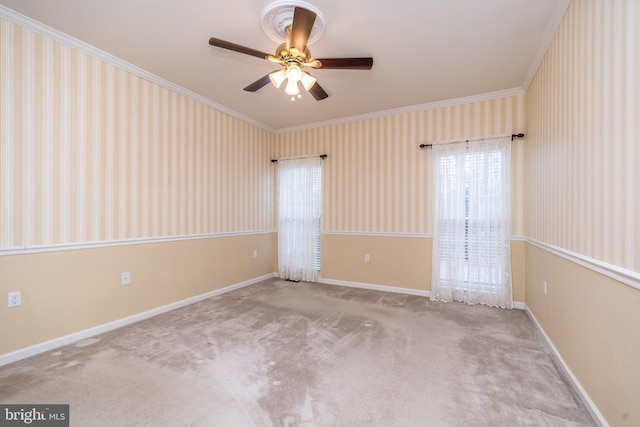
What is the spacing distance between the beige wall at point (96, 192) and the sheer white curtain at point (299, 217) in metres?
1.09

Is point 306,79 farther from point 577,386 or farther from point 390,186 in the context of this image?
point 577,386

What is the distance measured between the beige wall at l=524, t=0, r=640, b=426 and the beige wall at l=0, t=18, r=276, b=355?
12.5 ft

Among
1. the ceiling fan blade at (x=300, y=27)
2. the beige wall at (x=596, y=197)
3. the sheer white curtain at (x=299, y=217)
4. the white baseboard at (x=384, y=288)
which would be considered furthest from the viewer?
the sheer white curtain at (x=299, y=217)

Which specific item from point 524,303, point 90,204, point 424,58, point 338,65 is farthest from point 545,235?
point 90,204

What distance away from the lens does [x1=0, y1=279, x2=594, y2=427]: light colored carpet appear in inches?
63.2

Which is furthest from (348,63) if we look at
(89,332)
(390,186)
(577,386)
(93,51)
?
(89,332)

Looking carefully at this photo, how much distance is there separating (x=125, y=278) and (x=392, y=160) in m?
3.72

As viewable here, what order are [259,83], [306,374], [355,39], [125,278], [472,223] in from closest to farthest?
[306,374] < [355,39] < [259,83] < [125,278] < [472,223]

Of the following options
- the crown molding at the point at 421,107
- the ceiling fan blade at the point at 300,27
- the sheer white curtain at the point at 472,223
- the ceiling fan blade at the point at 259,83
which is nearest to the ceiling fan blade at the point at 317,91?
the ceiling fan blade at the point at 259,83

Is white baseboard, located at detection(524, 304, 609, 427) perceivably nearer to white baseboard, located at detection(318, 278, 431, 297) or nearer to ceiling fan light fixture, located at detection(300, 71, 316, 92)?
white baseboard, located at detection(318, 278, 431, 297)

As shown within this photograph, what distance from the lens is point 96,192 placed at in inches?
106

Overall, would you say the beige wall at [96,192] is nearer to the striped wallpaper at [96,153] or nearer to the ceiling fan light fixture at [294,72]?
the striped wallpaper at [96,153]

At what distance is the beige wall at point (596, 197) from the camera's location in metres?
1.29

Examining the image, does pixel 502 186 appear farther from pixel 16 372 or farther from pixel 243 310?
pixel 16 372
